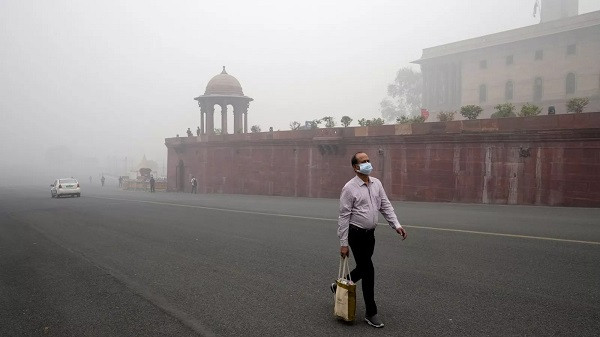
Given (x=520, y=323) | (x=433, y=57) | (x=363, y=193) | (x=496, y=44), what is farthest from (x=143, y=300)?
(x=433, y=57)

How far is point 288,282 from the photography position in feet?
18.2

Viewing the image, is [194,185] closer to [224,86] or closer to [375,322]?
[224,86]

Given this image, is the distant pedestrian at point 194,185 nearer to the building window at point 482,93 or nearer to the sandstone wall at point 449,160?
the sandstone wall at point 449,160

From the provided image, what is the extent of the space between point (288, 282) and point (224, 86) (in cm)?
3578

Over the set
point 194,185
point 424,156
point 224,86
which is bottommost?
point 194,185

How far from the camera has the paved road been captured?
4047 mm

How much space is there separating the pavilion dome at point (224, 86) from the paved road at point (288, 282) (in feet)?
99.5

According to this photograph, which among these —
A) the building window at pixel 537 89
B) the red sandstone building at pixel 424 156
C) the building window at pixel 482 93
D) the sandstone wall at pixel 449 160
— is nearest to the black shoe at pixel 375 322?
the red sandstone building at pixel 424 156

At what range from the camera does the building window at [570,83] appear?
39.8 meters

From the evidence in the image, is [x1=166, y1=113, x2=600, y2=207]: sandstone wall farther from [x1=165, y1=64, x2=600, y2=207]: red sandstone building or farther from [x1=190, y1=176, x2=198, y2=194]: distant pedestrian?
[x1=190, y1=176, x2=198, y2=194]: distant pedestrian

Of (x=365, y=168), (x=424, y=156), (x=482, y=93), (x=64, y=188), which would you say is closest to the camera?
(x=365, y=168)

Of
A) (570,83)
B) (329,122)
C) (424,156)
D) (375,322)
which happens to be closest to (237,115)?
(329,122)

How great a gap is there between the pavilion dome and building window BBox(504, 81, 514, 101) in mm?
30760

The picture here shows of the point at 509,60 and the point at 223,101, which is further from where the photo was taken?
the point at 509,60
